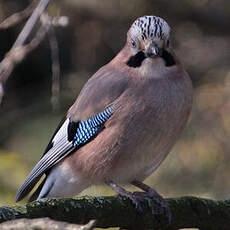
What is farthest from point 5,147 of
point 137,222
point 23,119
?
point 137,222

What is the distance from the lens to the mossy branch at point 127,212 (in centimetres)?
365

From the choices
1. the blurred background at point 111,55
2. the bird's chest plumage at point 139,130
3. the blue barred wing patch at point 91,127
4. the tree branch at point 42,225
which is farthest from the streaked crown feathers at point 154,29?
the blurred background at point 111,55

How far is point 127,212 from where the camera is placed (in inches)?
162

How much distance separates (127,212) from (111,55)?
475cm

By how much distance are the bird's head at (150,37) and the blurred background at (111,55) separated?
80.6 inches

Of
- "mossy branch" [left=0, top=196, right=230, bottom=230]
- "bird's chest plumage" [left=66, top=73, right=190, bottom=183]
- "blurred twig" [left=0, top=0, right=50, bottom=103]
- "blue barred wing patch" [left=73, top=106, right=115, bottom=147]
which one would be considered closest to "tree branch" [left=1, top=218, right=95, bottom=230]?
"mossy branch" [left=0, top=196, right=230, bottom=230]

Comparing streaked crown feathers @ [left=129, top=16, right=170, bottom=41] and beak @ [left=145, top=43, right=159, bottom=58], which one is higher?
streaked crown feathers @ [left=129, top=16, right=170, bottom=41]

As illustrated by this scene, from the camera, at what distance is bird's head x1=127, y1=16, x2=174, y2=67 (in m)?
4.56

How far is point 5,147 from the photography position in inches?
287

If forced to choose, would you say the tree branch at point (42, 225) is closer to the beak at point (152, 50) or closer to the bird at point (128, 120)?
the bird at point (128, 120)

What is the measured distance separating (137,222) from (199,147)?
3120mm

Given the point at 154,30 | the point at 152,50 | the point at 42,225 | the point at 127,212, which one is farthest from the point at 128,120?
the point at 42,225

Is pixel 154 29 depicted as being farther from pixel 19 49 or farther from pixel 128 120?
pixel 19 49

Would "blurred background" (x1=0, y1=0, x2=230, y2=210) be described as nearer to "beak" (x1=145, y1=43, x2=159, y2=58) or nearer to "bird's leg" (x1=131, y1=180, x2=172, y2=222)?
"bird's leg" (x1=131, y1=180, x2=172, y2=222)
